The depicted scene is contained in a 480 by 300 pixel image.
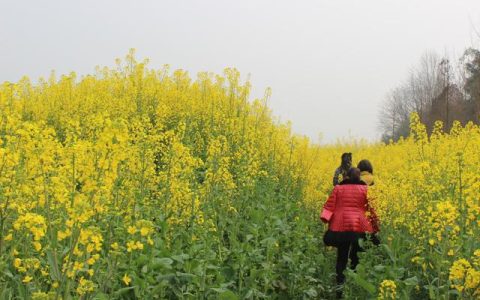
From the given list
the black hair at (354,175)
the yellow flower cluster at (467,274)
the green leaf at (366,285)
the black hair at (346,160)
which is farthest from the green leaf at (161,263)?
the black hair at (346,160)

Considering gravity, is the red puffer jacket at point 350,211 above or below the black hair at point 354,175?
below

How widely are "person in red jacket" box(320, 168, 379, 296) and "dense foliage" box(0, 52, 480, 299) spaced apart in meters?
0.23

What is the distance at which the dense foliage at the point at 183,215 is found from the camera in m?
2.86

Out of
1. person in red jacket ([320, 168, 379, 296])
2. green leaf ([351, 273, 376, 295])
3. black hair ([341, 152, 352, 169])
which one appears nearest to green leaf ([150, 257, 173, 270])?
green leaf ([351, 273, 376, 295])

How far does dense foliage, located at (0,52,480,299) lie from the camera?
9.38 ft

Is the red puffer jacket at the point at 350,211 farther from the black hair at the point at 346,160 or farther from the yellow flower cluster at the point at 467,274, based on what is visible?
the yellow flower cluster at the point at 467,274

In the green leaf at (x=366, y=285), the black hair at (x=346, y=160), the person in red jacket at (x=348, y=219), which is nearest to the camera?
the green leaf at (x=366, y=285)

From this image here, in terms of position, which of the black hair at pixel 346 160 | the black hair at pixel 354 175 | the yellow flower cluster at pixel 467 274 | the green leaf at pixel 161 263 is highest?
the black hair at pixel 346 160

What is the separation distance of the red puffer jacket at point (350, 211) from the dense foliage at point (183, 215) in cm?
28

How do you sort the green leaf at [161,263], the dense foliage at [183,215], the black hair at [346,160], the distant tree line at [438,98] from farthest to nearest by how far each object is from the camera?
the distant tree line at [438,98] → the black hair at [346,160] → the green leaf at [161,263] → the dense foliage at [183,215]

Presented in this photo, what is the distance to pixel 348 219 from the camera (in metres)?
6.09

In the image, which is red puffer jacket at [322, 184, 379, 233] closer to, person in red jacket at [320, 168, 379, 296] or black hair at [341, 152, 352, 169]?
person in red jacket at [320, 168, 379, 296]

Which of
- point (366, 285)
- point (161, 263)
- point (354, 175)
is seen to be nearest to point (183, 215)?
point (161, 263)

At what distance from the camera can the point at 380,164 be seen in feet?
45.3
